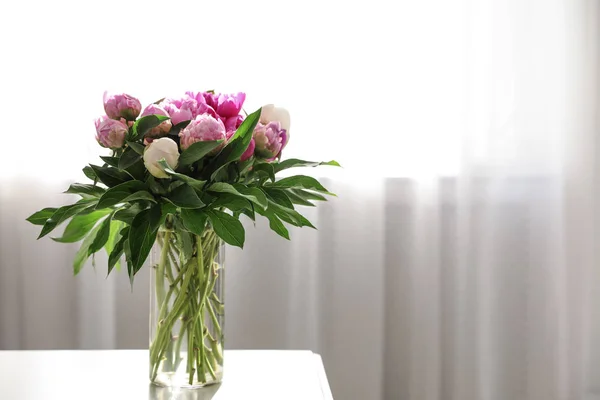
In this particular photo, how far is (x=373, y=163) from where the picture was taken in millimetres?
1895

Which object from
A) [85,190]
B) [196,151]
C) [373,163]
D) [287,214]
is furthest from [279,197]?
[373,163]

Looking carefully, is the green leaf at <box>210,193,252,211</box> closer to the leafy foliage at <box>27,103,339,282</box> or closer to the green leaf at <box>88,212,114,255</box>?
the leafy foliage at <box>27,103,339,282</box>

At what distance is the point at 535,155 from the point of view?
6.25 feet

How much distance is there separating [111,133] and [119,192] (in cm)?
8

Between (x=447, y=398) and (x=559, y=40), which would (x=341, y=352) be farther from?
(x=559, y=40)

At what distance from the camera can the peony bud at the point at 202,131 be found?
781 mm

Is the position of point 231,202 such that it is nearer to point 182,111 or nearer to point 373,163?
point 182,111

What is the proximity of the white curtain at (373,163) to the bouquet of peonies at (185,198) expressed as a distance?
1.01 metres

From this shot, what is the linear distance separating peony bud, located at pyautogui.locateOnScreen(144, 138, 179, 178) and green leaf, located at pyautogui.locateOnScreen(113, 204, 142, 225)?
0.20 feet

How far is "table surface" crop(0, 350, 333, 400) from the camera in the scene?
88 centimetres

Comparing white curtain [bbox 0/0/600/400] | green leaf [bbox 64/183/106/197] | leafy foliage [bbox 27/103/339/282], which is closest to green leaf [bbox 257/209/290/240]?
leafy foliage [bbox 27/103/339/282]

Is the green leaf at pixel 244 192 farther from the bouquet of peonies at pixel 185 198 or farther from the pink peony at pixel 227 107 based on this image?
the pink peony at pixel 227 107

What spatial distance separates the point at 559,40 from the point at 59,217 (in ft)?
5.02

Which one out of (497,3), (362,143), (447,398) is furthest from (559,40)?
(447,398)
